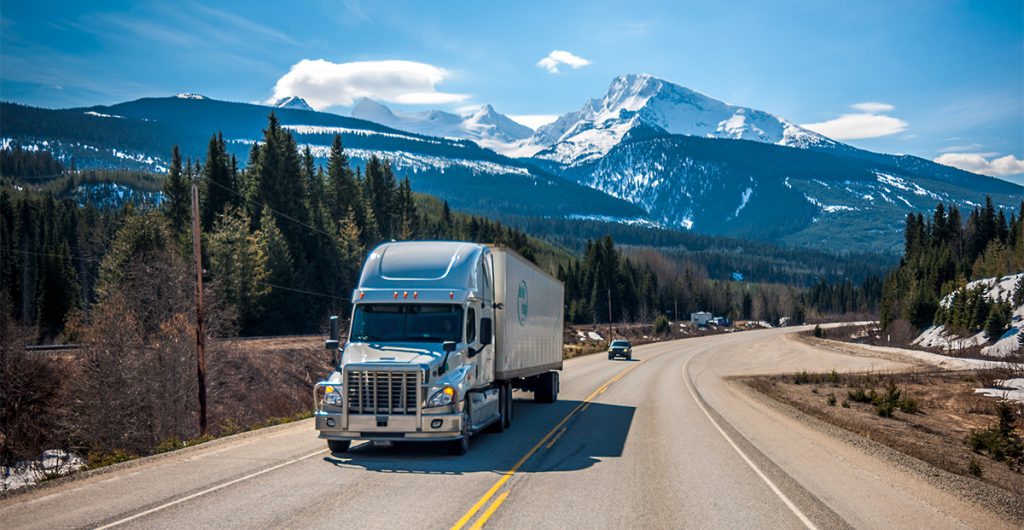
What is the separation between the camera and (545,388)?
96.6 ft

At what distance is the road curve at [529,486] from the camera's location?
11289mm

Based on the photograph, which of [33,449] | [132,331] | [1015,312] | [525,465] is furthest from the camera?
[1015,312]

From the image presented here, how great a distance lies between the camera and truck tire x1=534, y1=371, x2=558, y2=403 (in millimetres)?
29195

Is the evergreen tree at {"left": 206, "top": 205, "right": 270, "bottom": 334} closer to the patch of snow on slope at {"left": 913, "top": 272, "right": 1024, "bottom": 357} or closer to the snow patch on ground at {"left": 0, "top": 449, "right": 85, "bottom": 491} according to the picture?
the snow patch on ground at {"left": 0, "top": 449, "right": 85, "bottom": 491}

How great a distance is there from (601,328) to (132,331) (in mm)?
95061

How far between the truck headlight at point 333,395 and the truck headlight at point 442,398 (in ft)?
5.87

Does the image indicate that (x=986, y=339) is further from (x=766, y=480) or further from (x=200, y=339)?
(x=200, y=339)

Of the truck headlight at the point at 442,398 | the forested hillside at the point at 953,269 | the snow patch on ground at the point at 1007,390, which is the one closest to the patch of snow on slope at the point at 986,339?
the forested hillside at the point at 953,269

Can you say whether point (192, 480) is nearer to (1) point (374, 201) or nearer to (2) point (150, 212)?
(2) point (150, 212)

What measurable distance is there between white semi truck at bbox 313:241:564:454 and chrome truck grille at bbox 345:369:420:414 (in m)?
0.02

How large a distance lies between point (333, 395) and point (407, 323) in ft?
7.65

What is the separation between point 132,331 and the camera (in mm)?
36250

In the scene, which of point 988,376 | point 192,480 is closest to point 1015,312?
point 988,376

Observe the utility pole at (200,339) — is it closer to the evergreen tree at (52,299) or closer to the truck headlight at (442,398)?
the truck headlight at (442,398)
